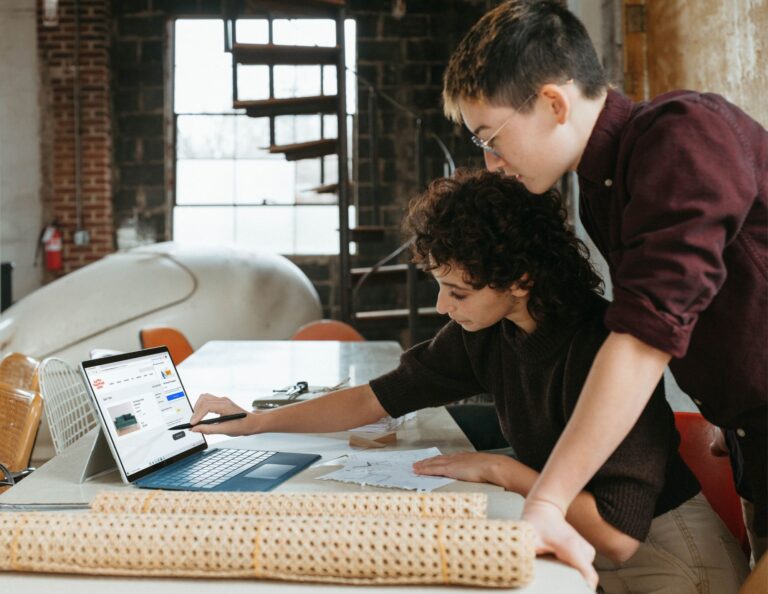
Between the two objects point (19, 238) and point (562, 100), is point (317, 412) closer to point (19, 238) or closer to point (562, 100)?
point (562, 100)

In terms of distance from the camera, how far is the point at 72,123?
7645 mm

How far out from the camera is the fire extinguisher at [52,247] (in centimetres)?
751

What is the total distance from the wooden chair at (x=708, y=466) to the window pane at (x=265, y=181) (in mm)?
6444

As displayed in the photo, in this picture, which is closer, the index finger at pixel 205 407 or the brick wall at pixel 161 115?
the index finger at pixel 205 407

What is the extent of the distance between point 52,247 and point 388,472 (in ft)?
22.4

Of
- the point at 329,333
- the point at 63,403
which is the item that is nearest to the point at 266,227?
the point at 329,333

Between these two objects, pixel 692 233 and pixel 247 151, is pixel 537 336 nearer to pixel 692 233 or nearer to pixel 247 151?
pixel 692 233

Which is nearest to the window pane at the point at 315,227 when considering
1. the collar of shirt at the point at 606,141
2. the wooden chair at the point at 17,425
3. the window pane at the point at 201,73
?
the window pane at the point at 201,73

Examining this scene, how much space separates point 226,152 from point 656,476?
717 cm

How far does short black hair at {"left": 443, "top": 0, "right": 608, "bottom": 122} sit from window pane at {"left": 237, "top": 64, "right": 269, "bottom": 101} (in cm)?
698

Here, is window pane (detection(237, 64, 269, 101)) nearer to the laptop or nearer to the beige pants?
the laptop

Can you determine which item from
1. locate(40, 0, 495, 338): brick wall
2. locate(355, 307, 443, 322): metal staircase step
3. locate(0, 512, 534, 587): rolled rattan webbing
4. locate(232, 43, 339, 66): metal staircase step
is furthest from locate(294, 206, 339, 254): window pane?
locate(0, 512, 534, 587): rolled rattan webbing

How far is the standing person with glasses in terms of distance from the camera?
1.08 meters

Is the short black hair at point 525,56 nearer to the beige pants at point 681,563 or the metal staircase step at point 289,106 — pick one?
the beige pants at point 681,563
